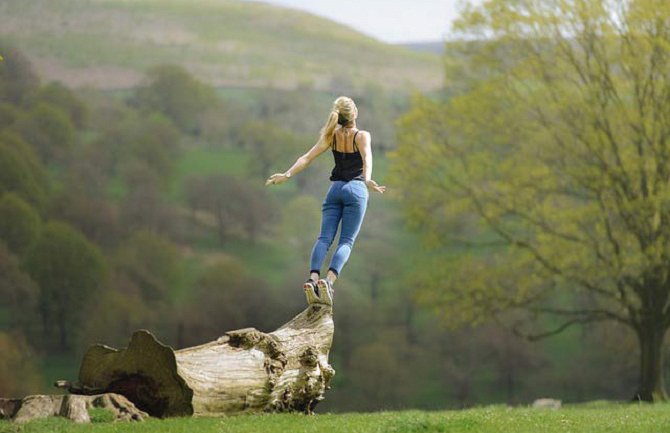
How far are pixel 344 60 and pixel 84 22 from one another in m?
17.5

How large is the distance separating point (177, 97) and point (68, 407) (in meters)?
49.5

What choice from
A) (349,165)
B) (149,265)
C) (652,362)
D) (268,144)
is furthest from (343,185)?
(268,144)

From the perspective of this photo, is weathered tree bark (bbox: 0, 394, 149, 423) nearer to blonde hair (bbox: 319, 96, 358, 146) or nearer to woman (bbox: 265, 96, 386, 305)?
woman (bbox: 265, 96, 386, 305)

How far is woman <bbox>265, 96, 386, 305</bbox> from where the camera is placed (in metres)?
15.7

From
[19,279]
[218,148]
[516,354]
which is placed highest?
[218,148]

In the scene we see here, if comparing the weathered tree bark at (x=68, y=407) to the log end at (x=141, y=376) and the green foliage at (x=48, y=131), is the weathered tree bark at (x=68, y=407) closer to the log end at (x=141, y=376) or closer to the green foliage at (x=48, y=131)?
the log end at (x=141, y=376)

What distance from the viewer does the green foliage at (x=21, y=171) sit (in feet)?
165

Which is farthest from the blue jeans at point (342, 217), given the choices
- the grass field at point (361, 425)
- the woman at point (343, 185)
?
the grass field at point (361, 425)

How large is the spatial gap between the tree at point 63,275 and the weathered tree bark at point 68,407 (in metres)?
36.5

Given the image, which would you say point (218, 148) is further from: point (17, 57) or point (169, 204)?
point (17, 57)

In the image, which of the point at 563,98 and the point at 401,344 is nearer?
the point at 563,98

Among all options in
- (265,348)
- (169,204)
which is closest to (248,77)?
(169,204)

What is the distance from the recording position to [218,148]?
6097 centimetres

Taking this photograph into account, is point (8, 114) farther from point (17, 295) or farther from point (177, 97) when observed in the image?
point (177, 97)
